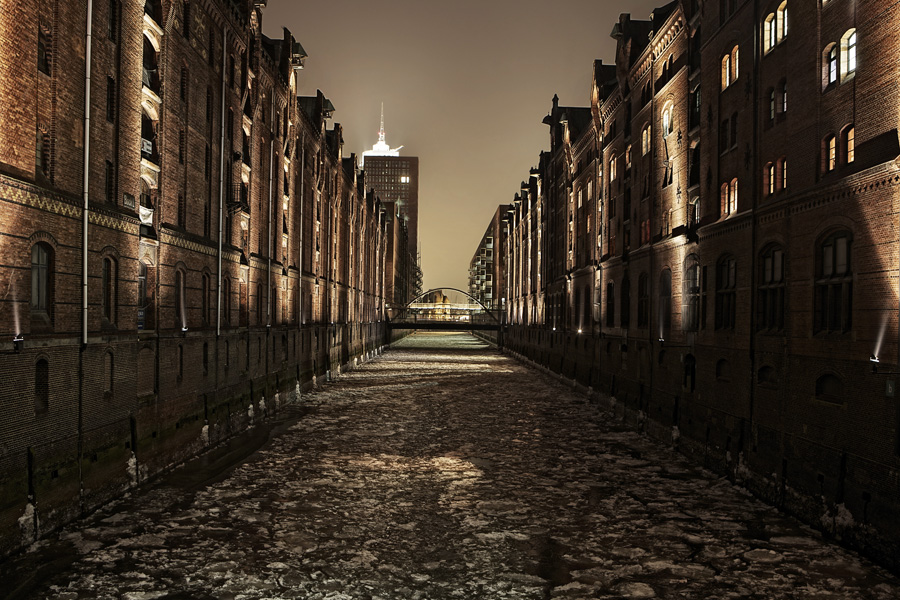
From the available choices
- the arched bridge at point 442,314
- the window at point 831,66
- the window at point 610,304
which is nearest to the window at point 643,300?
the window at point 610,304

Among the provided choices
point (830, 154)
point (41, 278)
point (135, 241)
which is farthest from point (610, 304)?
point (41, 278)

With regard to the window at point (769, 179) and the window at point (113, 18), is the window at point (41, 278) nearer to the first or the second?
the window at point (113, 18)

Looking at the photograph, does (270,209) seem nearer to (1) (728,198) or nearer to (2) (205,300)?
(2) (205,300)

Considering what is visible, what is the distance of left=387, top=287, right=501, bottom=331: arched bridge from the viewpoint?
254ft

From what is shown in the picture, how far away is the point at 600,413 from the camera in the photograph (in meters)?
28.4

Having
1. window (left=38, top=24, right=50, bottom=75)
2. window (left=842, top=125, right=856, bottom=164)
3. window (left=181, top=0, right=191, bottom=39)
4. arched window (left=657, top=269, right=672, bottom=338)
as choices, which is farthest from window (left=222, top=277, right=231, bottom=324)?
window (left=842, top=125, right=856, bottom=164)

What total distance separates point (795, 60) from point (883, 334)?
245 inches

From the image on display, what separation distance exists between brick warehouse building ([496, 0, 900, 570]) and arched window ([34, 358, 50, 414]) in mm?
13357

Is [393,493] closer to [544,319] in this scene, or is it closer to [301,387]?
[301,387]

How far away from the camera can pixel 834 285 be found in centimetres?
1259

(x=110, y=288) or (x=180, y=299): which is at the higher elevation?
(x=110, y=288)

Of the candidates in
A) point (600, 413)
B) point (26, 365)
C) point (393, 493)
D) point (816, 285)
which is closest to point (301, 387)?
point (600, 413)

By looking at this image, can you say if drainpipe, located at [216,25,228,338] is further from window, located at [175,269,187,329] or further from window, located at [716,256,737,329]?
window, located at [716,256,737,329]

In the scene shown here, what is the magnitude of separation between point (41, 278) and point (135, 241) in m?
3.65
